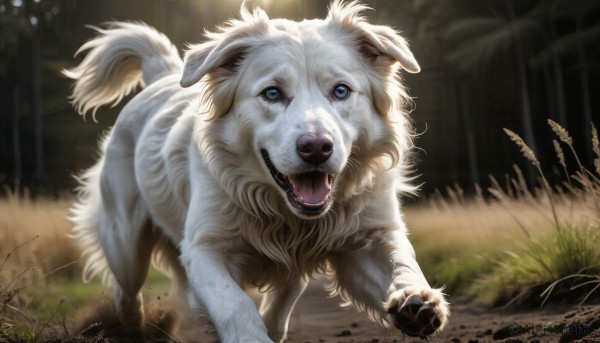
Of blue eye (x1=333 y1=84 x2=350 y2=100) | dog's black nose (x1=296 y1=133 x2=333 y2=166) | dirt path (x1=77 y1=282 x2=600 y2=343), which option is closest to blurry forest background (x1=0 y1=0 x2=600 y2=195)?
dirt path (x1=77 y1=282 x2=600 y2=343)

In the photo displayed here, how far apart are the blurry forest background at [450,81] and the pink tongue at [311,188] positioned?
11995 millimetres

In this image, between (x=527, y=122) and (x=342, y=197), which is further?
(x=527, y=122)

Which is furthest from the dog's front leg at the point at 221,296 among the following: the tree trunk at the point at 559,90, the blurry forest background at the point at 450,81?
the tree trunk at the point at 559,90

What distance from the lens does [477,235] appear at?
8555mm

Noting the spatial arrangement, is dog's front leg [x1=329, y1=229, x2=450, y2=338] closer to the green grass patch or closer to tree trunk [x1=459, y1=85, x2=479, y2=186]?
the green grass patch

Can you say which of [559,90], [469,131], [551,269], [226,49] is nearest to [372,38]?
[226,49]

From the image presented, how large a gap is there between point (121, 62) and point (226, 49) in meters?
2.42

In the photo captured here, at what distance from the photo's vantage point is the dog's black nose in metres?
3.42

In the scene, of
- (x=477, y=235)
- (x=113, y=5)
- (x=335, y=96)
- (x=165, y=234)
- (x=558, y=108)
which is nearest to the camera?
(x=335, y=96)

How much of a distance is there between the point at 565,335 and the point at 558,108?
15948 millimetres

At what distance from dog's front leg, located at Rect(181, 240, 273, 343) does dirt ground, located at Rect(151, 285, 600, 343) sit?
3.05ft

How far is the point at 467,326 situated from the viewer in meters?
5.80

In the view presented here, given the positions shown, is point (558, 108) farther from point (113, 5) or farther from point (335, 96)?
point (335, 96)

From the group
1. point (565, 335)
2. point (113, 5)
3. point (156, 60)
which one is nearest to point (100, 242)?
point (156, 60)
